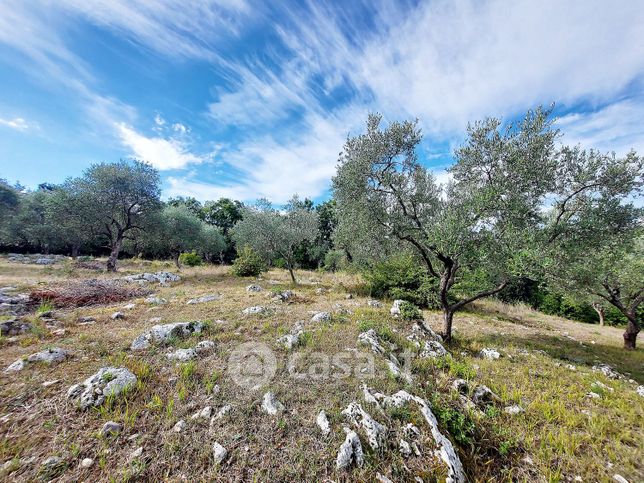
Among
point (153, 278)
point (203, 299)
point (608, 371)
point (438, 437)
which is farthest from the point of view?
point (153, 278)

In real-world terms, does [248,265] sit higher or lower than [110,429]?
higher

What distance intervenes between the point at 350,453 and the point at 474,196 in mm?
8509

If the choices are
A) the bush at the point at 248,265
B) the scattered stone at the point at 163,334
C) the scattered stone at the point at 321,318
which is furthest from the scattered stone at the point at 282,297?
the bush at the point at 248,265

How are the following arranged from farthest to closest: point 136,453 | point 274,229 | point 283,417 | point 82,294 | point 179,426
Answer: point 274,229
point 82,294
point 283,417
point 179,426
point 136,453

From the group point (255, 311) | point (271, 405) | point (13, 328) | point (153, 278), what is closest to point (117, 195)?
point (153, 278)

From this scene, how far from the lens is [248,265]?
21.4 metres

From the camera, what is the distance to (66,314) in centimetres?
894

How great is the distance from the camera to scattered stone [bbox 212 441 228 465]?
138 inches

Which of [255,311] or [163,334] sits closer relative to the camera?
[163,334]

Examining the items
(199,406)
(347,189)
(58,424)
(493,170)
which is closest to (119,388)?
(58,424)

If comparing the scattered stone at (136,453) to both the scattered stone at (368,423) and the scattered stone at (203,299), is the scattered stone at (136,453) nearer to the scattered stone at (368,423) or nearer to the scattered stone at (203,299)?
the scattered stone at (368,423)

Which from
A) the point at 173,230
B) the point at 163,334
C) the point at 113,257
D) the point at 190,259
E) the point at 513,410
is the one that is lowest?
the point at 513,410

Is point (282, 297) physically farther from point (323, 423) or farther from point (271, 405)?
point (323, 423)

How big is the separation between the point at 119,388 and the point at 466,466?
640cm
